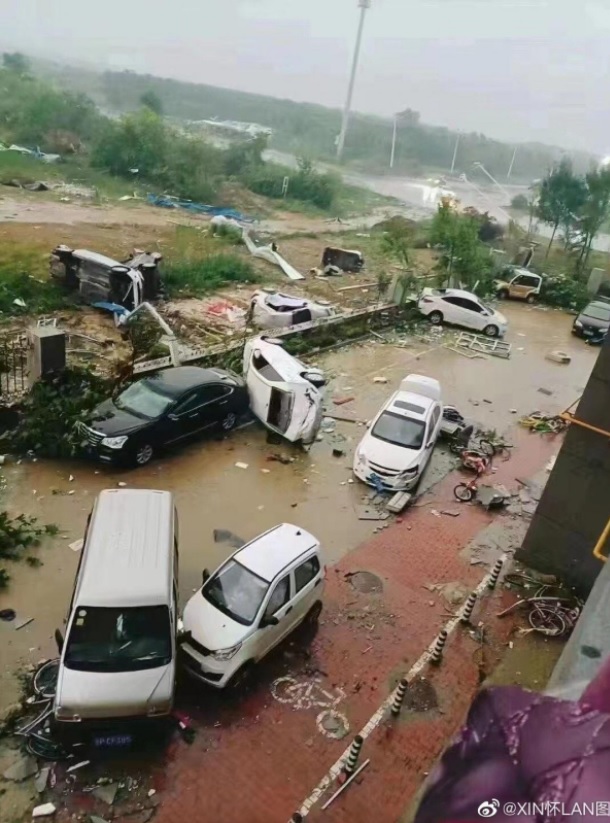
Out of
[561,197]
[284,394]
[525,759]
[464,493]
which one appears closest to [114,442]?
[284,394]

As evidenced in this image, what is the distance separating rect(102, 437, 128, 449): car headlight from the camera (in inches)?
396

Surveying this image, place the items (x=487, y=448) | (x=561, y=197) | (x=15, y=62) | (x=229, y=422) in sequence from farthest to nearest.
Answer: (x=15, y=62)
(x=561, y=197)
(x=487, y=448)
(x=229, y=422)

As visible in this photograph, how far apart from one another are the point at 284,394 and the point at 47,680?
6.68 m

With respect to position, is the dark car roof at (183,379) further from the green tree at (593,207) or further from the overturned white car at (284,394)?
the green tree at (593,207)

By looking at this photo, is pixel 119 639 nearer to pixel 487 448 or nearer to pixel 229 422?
pixel 229 422

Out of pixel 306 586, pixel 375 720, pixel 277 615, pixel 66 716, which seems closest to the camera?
pixel 66 716

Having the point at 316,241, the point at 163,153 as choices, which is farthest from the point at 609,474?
the point at 163,153

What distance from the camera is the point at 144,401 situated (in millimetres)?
10805

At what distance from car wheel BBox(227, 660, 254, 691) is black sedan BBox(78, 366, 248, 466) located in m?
4.63

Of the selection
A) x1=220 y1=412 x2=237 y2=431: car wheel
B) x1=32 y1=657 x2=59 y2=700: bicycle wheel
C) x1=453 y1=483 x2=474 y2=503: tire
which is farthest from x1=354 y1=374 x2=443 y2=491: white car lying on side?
x1=32 y1=657 x2=59 y2=700: bicycle wheel

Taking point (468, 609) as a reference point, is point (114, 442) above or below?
above

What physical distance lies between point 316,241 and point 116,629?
27.7 meters

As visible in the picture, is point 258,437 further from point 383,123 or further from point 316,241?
point 383,123

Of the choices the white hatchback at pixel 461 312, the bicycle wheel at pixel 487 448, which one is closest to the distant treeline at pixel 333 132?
the white hatchback at pixel 461 312
